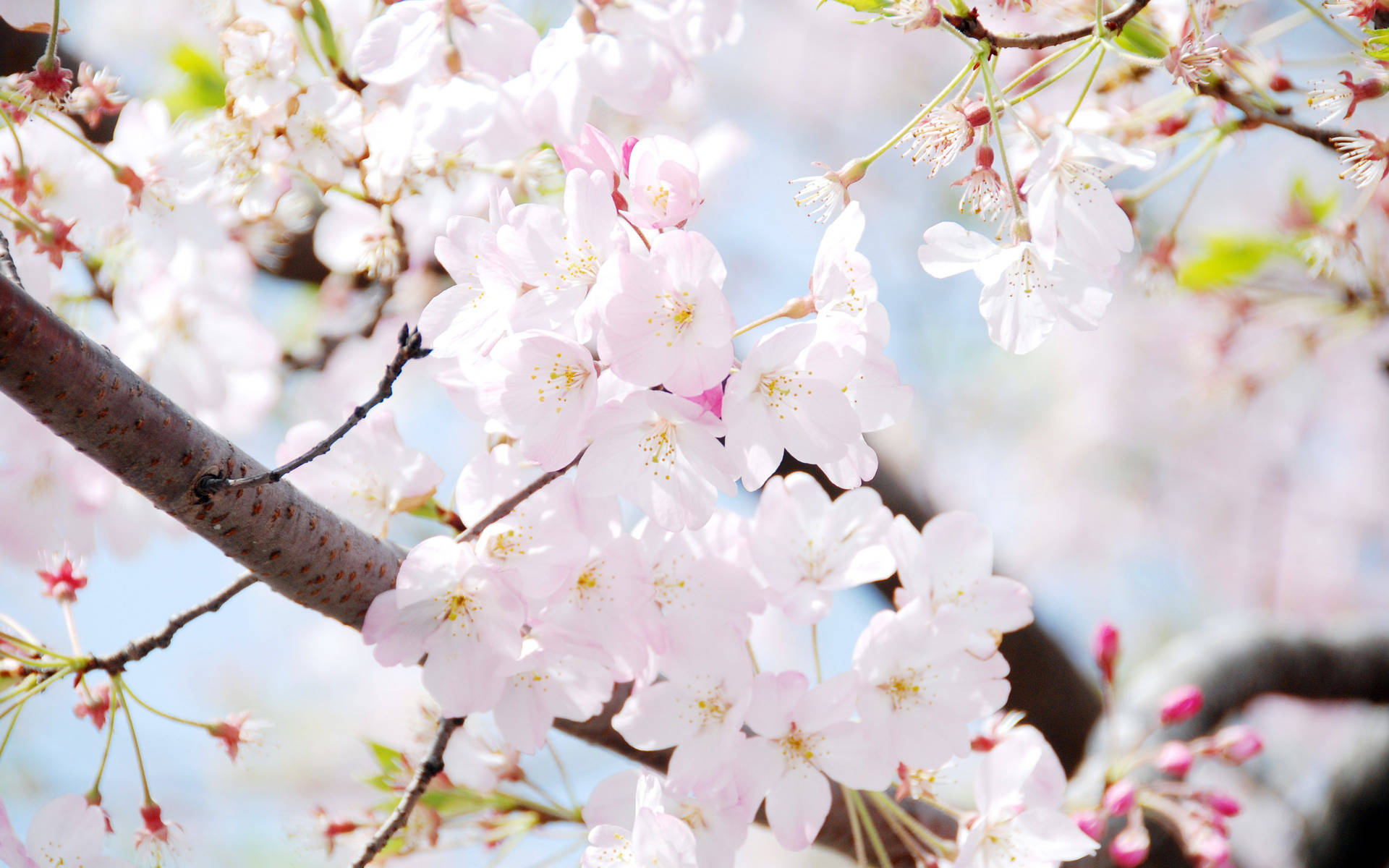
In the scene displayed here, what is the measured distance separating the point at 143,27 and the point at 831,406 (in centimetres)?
270

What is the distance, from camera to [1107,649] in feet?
4.20

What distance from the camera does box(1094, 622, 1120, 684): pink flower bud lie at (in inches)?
50.4

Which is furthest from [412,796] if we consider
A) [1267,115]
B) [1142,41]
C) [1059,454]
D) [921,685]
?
[1059,454]

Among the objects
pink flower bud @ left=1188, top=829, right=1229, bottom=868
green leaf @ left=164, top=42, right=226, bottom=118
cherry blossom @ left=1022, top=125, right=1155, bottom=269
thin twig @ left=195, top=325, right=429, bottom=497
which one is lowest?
pink flower bud @ left=1188, top=829, right=1229, bottom=868

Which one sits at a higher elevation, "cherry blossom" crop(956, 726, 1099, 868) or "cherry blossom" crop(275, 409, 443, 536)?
"cherry blossom" crop(275, 409, 443, 536)

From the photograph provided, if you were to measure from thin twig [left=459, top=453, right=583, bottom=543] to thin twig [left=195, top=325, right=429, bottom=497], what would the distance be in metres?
0.16

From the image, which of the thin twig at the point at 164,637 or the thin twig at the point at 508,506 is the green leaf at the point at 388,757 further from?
the thin twig at the point at 508,506

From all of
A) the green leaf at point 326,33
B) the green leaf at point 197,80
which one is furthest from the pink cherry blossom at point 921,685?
the green leaf at point 197,80

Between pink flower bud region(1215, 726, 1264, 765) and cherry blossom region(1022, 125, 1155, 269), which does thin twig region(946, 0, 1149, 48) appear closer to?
cherry blossom region(1022, 125, 1155, 269)

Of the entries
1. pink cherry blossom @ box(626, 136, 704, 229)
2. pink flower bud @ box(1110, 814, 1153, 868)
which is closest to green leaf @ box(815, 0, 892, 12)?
pink cherry blossom @ box(626, 136, 704, 229)

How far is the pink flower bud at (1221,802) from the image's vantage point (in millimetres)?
1154

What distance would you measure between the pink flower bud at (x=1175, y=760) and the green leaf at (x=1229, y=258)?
2.58ft

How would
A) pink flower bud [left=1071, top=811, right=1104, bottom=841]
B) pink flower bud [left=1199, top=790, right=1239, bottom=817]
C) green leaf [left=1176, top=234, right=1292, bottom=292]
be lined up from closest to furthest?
pink flower bud [left=1071, top=811, right=1104, bottom=841] < pink flower bud [left=1199, top=790, right=1239, bottom=817] < green leaf [left=1176, top=234, right=1292, bottom=292]

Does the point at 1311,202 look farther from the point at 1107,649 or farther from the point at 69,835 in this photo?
the point at 69,835
